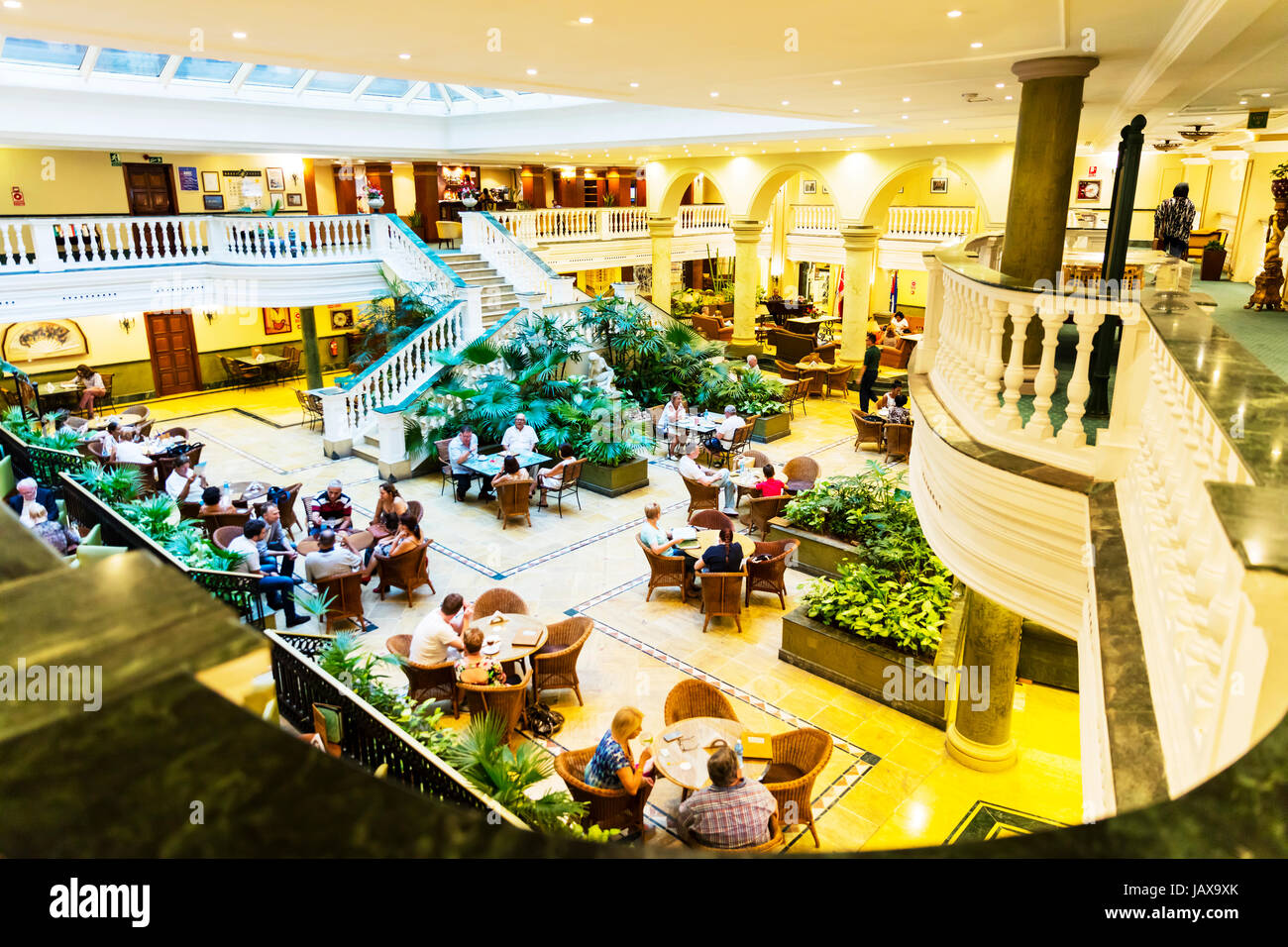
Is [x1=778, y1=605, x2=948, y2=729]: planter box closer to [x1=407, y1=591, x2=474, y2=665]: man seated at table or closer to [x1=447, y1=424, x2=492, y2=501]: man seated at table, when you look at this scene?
[x1=407, y1=591, x2=474, y2=665]: man seated at table

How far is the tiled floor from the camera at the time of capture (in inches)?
227

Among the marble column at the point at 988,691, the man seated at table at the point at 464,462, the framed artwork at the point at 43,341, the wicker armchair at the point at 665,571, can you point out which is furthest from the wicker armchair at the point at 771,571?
the framed artwork at the point at 43,341

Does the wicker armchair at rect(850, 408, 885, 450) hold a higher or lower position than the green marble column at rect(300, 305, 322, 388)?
lower

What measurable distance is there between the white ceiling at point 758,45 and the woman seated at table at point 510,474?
4235 mm

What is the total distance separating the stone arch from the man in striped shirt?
771 centimetres

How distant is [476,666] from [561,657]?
753 millimetres

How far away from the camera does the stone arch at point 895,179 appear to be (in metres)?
17.0

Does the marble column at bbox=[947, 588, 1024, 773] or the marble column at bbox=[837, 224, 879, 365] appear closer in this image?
the marble column at bbox=[947, 588, 1024, 773]

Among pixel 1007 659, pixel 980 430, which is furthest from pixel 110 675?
pixel 1007 659

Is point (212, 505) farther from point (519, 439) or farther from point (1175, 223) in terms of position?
point (1175, 223)

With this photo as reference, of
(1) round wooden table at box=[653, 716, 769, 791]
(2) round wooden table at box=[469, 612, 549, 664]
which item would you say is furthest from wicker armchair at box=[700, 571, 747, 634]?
(1) round wooden table at box=[653, 716, 769, 791]

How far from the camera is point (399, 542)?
8367 mm

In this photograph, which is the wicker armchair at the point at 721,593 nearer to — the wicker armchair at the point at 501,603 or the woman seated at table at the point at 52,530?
the wicker armchair at the point at 501,603

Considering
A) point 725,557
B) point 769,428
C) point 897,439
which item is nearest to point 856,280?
point 769,428
